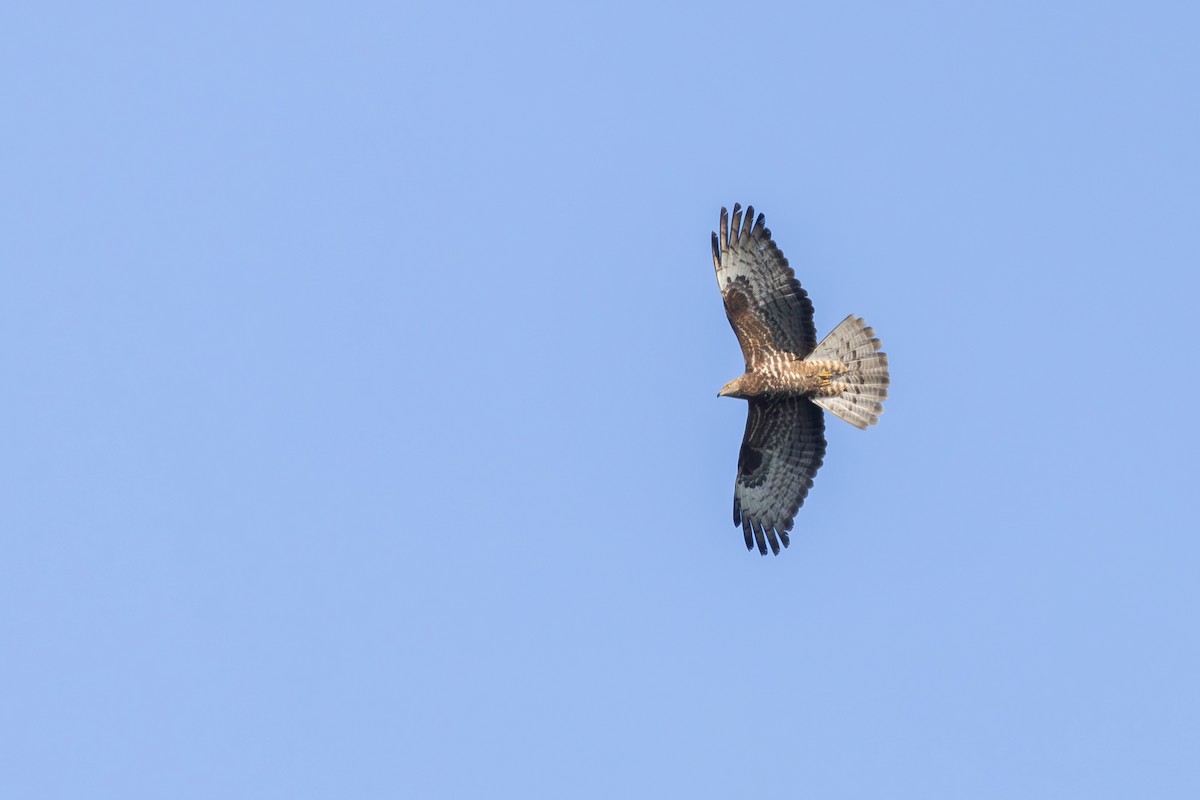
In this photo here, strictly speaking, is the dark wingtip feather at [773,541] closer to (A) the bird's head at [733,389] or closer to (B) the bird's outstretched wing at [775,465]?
(B) the bird's outstretched wing at [775,465]

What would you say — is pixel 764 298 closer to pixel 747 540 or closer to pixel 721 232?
pixel 721 232

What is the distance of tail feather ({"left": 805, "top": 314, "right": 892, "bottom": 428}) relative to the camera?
23188 millimetres

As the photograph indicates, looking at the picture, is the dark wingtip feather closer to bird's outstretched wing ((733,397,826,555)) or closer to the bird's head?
bird's outstretched wing ((733,397,826,555))

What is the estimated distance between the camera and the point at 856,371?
23.3m

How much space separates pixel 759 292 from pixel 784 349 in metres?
0.70

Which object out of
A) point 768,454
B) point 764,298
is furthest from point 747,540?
point 764,298

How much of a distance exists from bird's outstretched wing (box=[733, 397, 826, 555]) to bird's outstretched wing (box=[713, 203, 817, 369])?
750 mm

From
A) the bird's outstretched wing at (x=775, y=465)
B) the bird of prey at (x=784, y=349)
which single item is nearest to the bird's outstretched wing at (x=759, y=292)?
the bird of prey at (x=784, y=349)

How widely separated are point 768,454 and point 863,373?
154cm

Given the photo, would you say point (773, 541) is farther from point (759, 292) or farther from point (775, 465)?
point (759, 292)

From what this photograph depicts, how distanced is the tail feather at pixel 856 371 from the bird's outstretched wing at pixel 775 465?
0.41 metres

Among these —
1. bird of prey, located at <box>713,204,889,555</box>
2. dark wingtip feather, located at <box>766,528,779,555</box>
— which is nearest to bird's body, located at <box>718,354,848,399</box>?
bird of prey, located at <box>713,204,889,555</box>

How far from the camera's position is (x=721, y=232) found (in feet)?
75.9

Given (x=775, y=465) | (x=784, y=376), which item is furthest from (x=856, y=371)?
(x=775, y=465)
